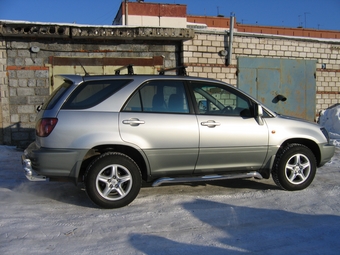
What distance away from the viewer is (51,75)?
997 cm

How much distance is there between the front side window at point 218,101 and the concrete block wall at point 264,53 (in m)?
5.62

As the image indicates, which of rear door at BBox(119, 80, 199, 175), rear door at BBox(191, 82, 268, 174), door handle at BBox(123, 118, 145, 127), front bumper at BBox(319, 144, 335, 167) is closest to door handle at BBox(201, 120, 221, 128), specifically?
rear door at BBox(191, 82, 268, 174)

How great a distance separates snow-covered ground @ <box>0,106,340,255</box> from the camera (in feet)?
11.8

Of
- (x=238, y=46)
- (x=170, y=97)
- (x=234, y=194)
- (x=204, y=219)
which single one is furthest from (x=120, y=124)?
(x=238, y=46)

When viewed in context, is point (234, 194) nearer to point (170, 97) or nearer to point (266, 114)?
point (266, 114)

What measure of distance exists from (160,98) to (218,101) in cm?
87

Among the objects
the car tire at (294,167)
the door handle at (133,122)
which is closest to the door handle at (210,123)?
the door handle at (133,122)

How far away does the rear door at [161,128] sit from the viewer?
4723mm

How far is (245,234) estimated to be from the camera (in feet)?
12.8

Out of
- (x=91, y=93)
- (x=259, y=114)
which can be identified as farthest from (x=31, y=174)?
(x=259, y=114)

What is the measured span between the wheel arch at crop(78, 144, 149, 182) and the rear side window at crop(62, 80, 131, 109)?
0.58 meters

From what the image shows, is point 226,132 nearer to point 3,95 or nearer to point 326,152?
point 326,152

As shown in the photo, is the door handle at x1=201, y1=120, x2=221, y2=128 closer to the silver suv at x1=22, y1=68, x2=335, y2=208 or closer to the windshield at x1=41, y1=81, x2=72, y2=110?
the silver suv at x1=22, y1=68, x2=335, y2=208

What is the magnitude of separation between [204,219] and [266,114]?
194cm
